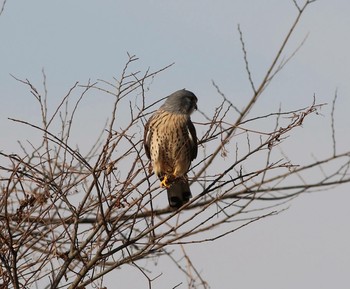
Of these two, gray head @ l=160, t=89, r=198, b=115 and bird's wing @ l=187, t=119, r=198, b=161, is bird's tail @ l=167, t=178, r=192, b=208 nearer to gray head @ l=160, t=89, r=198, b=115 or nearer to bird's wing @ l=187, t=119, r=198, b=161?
bird's wing @ l=187, t=119, r=198, b=161

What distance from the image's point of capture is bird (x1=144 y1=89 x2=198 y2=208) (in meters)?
5.15

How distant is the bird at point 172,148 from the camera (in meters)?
5.15

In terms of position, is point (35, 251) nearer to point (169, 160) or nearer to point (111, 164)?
point (111, 164)

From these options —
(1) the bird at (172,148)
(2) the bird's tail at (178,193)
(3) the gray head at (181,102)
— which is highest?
(3) the gray head at (181,102)

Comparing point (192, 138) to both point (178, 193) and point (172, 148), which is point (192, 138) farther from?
point (178, 193)

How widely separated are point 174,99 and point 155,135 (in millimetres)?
428

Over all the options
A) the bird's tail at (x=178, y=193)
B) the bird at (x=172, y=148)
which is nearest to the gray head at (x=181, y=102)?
the bird at (x=172, y=148)

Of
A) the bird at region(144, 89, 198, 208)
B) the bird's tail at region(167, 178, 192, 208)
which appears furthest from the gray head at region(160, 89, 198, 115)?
the bird's tail at region(167, 178, 192, 208)

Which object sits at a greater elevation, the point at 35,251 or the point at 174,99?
the point at 174,99

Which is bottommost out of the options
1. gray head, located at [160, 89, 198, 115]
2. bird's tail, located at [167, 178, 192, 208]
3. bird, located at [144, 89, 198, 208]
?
bird's tail, located at [167, 178, 192, 208]

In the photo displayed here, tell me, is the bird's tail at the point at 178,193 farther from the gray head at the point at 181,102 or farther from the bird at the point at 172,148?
the gray head at the point at 181,102

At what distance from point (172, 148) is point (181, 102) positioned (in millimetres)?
483

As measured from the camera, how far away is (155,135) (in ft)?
17.0

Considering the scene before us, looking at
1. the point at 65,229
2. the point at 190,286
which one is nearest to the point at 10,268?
the point at 65,229
